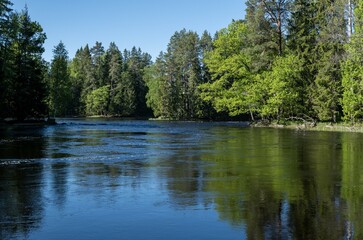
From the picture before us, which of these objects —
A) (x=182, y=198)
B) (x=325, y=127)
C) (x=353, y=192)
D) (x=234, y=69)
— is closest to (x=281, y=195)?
(x=353, y=192)

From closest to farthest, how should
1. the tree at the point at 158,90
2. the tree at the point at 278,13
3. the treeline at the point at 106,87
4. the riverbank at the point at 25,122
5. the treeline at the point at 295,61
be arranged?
the treeline at the point at 295,61
the riverbank at the point at 25,122
the tree at the point at 278,13
the tree at the point at 158,90
the treeline at the point at 106,87

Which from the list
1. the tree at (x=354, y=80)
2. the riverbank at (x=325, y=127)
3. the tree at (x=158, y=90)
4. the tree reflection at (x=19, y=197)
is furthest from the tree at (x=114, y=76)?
the tree reflection at (x=19, y=197)

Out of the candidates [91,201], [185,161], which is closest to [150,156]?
[185,161]

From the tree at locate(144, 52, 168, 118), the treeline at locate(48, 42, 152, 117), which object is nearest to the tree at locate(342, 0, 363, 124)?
the tree at locate(144, 52, 168, 118)

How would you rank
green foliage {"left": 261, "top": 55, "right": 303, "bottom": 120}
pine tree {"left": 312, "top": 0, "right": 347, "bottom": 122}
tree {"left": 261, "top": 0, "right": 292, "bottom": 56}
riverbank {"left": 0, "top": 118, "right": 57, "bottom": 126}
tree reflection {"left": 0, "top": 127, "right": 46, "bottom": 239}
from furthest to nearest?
tree {"left": 261, "top": 0, "right": 292, "bottom": 56} < riverbank {"left": 0, "top": 118, "right": 57, "bottom": 126} < green foliage {"left": 261, "top": 55, "right": 303, "bottom": 120} < pine tree {"left": 312, "top": 0, "right": 347, "bottom": 122} < tree reflection {"left": 0, "top": 127, "right": 46, "bottom": 239}

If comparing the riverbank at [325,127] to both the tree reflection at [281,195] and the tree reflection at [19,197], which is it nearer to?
the tree reflection at [281,195]

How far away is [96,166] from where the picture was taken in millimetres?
18750

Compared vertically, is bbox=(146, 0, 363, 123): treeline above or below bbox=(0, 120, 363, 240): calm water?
above

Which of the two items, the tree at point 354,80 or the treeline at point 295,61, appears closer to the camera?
the tree at point 354,80

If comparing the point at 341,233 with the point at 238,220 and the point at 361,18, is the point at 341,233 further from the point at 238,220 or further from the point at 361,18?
the point at 361,18

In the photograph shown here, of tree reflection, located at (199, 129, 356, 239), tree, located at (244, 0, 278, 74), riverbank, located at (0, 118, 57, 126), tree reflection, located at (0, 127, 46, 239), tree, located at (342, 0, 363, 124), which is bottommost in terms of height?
tree reflection, located at (199, 129, 356, 239)

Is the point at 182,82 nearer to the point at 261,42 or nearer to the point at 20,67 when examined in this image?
the point at 261,42

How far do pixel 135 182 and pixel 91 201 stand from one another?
314 centimetres

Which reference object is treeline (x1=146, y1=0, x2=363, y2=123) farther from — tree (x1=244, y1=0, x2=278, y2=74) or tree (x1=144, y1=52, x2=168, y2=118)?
tree (x1=144, y1=52, x2=168, y2=118)
